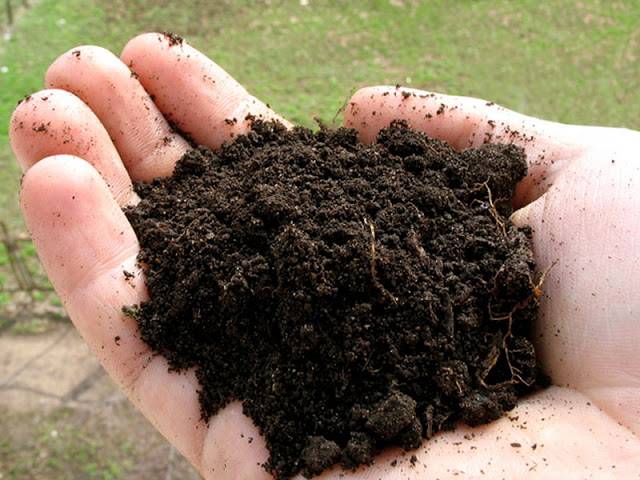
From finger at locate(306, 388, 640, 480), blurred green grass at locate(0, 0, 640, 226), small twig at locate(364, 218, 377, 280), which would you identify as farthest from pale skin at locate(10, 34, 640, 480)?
blurred green grass at locate(0, 0, 640, 226)

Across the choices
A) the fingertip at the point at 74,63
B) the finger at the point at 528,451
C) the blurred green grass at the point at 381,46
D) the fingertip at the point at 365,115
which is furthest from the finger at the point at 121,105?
the blurred green grass at the point at 381,46

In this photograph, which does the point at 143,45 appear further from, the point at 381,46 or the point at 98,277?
the point at 381,46

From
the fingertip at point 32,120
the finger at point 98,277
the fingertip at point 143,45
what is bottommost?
the finger at point 98,277

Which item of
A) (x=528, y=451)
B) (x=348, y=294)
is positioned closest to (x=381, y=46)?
(x=348, y=294)

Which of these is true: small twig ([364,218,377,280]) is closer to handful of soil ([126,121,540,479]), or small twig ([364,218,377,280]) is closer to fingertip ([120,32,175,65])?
handful of soil ([126,121,540,479])

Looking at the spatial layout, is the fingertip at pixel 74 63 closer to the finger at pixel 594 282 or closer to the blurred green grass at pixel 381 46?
the finger at pixel 594 282

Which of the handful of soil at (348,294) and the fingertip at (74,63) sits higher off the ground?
the fingertip at (74,63)

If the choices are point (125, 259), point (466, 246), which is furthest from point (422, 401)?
point (125, 259)
